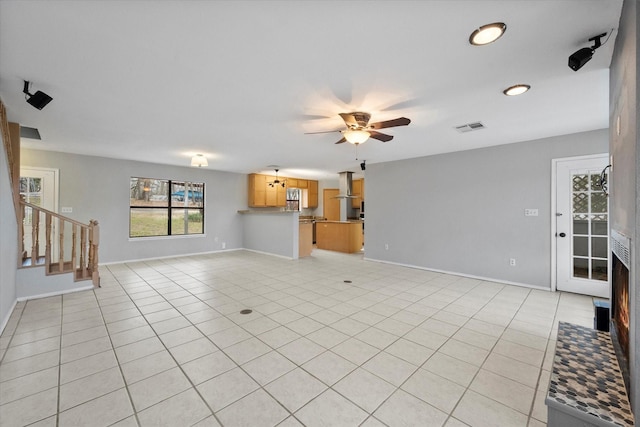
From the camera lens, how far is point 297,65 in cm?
214

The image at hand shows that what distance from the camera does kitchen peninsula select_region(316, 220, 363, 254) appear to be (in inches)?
306

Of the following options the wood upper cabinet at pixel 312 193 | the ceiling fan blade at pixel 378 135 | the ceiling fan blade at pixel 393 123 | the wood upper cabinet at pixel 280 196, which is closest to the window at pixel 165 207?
the wood upper cabinet at pixel 280 196

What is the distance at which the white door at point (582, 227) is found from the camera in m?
3.79

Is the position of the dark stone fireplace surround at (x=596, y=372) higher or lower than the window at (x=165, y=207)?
lower

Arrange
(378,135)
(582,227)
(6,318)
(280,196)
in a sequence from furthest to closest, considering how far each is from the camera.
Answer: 1. (280,196)
2. (582,227)
3. (378,135)
4. (6,318)

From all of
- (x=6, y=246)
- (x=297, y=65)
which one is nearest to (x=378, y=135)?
(x=297, y=65)

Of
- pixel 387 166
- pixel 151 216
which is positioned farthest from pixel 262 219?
pixel 387 166

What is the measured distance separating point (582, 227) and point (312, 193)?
7308mm

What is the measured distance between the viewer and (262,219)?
7.57 meters

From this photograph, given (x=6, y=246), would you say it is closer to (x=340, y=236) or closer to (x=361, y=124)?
(x=361, y=124)

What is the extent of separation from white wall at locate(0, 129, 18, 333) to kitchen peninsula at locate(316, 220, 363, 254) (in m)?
6.41

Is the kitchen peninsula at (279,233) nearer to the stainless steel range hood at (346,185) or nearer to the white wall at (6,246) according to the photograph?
the stainless steel range hood at (346,185)

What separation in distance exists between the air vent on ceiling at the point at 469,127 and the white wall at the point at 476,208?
4.09ft

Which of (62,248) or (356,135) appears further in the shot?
(62,248)
